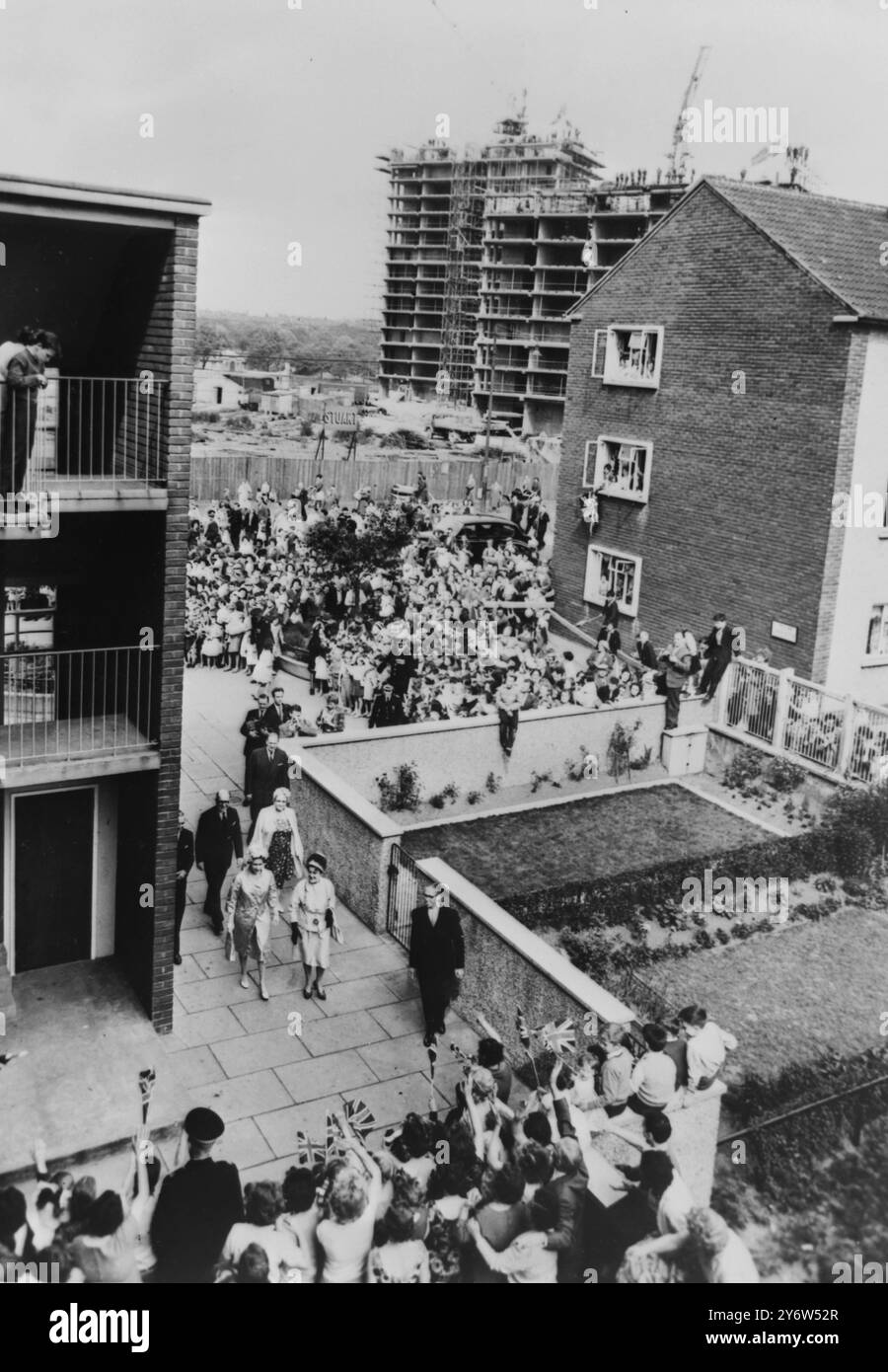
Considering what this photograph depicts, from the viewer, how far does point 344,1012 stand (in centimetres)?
1243

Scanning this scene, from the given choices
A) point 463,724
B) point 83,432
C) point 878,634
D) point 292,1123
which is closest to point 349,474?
point 878,634

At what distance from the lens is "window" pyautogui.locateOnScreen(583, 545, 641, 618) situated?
27422mm

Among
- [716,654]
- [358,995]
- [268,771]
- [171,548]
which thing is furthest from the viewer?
[716,654]

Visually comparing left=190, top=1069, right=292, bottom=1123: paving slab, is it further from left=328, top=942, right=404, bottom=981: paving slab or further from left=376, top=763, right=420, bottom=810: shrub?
left=376, top=763, right=420, bottom=810: shrub

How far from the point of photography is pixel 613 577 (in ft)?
92.7

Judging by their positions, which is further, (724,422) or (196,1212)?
(724,422)

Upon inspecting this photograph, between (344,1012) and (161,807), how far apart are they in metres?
2.83

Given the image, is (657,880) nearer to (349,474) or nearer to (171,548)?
(171,548)

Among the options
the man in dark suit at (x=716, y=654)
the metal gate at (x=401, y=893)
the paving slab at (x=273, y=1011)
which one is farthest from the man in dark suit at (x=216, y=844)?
the man in dark suit at (x=716, y=654)

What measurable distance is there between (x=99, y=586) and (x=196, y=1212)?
262 inches

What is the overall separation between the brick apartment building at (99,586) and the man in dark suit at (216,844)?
106 cm

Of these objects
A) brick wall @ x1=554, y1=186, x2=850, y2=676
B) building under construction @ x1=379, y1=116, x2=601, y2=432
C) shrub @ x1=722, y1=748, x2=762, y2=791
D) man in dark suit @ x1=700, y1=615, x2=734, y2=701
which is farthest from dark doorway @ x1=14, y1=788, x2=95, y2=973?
building under construction @ x1=379, y1=116, x2=601, y2=432

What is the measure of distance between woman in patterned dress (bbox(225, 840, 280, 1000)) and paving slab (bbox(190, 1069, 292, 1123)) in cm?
139

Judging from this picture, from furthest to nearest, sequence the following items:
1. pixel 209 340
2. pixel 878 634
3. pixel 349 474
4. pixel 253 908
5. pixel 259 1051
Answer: pixel 209 340 → pixel 349 474 → pixel 878 634 → pixel 253 908 → pixel 259 1051
